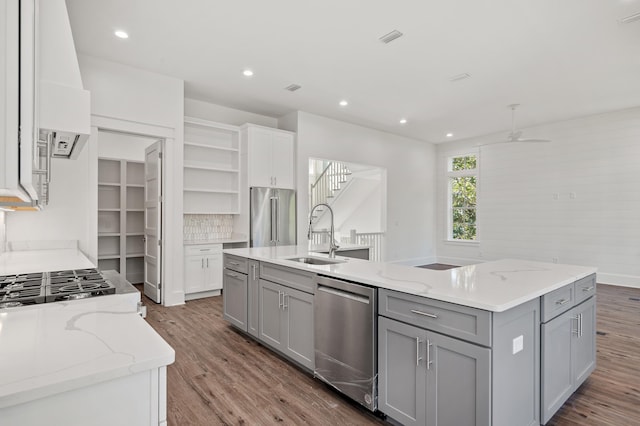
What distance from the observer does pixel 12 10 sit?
73cm

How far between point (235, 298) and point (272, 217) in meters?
2.25

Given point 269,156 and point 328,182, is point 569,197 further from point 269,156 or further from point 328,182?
point 269,156

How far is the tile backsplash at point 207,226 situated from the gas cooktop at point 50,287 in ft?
11.3

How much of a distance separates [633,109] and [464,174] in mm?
3266

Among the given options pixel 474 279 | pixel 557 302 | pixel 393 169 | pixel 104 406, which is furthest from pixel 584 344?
pixel 393 169

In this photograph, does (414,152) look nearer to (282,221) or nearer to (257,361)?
(282,221)

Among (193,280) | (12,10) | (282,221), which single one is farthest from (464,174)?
(12,10)

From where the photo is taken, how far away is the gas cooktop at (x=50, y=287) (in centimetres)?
146

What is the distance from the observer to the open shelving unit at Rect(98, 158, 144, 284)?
239 inches

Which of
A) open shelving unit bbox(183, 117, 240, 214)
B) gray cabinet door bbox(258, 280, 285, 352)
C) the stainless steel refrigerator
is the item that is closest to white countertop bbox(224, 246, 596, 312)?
gray cabinet door bbox(258, 280, 285, 352)

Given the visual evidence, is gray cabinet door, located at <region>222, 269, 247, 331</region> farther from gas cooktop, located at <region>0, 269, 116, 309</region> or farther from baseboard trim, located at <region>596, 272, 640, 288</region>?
baseboard trim, located at <region>596, 272, 640, 288</region>

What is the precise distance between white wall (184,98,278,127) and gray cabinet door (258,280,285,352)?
11.8 ft

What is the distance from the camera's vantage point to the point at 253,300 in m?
3.36

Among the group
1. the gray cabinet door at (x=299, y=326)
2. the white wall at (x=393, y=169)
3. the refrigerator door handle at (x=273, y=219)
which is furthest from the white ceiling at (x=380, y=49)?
the gray cabinet door at (x=299, y=326)
